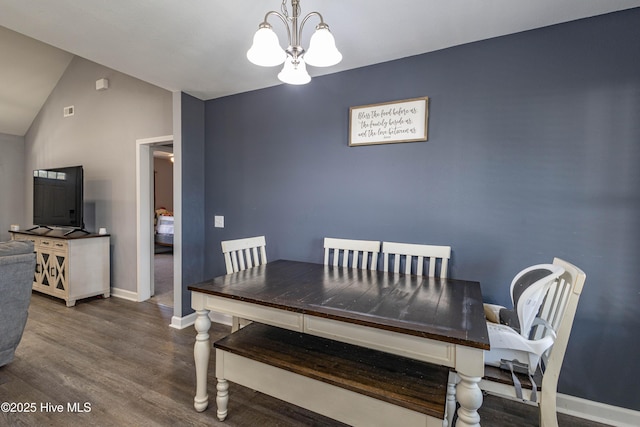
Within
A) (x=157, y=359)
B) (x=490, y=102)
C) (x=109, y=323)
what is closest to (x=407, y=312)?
(x=490, y=102)

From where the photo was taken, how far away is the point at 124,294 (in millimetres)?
3830

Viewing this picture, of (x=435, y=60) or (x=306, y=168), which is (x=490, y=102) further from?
(x=306, y=168)

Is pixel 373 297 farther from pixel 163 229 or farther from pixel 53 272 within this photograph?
pixel 163 229

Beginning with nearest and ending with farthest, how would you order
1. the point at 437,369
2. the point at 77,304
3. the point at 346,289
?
1. the point at 437,369
2. the point at 346,289
3. the point at 77,304

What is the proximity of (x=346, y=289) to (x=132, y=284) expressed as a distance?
132 inches

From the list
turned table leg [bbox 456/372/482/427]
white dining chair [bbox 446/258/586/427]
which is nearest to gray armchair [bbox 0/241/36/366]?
turned table leg [bbox 456/372/482/427]

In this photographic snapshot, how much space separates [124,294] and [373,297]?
3.73 m

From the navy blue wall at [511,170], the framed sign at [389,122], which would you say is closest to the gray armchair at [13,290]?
the navy blue wall at [511,170]

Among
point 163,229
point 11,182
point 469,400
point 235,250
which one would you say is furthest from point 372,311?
point 163,229

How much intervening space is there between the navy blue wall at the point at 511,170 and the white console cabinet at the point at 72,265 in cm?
284

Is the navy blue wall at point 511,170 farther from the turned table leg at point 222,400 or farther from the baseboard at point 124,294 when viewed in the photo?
the baseboard at point 124,294

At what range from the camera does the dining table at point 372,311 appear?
1.13m

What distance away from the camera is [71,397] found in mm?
1860

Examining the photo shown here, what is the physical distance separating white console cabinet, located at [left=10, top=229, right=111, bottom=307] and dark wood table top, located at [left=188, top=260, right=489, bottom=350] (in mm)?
2819
